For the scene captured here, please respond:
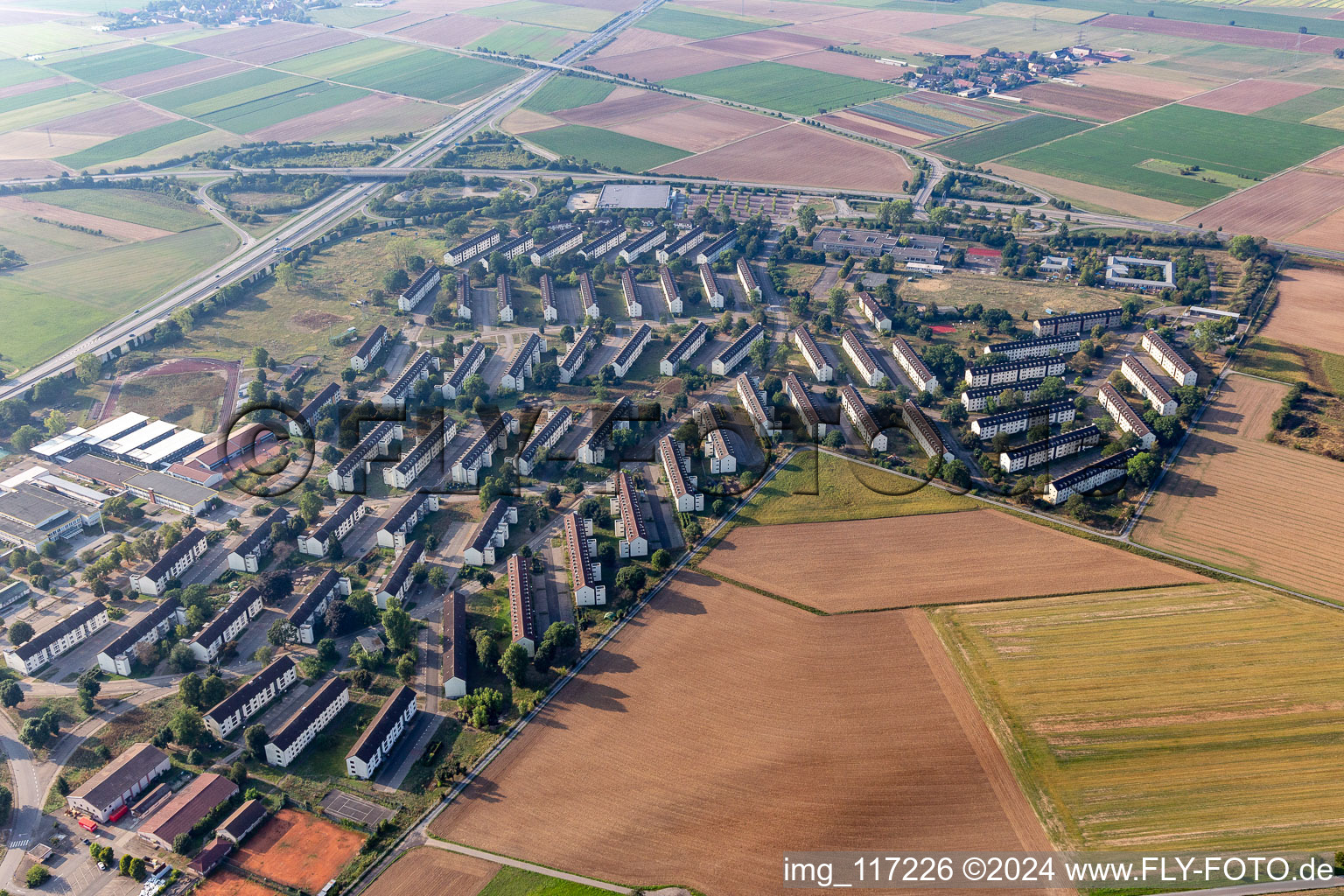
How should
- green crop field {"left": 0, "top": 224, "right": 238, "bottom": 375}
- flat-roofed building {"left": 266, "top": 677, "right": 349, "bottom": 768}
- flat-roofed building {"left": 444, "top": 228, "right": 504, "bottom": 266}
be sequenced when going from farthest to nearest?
flat-roofed building {"left": 444, "top": 228, "right": 504, "bottom": 266} < green crop field {"left": 0, "top": 224, "right": 238, "bottom": 375} < flat-roofed building {"left": 266, "top": 677, "right": 349, "bottom": 768}

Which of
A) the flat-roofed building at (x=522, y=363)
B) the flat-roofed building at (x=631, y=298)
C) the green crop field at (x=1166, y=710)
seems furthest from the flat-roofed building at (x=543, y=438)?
the green crop field at (x=1166, y=710)

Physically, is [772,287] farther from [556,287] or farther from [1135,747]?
[1135,747]

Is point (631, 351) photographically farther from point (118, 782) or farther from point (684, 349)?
point (118, 782)

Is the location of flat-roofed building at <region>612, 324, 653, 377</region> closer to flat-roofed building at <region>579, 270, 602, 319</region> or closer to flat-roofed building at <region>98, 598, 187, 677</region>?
flat-roofed building at <region>579, 270, 602, 319</region>

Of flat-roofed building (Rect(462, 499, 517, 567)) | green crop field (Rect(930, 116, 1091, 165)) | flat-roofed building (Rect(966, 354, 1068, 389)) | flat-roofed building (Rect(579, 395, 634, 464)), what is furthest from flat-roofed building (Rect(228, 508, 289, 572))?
green crop field (Rect(930, 116, 1091, 165))

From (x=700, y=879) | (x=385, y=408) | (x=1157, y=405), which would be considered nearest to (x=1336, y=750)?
(x=700, y=879)
